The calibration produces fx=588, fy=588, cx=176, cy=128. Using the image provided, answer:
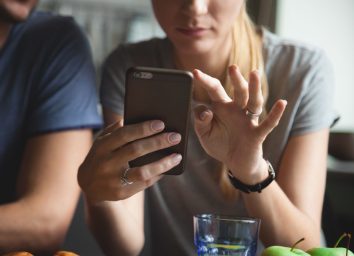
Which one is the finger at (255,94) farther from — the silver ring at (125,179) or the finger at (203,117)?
the silver ring at (125,179)

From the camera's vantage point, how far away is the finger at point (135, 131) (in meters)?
1.05

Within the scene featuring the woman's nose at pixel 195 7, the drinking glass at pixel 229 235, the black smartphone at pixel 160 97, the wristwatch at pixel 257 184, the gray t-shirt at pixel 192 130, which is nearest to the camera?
the drinking glass at pixel 229 235

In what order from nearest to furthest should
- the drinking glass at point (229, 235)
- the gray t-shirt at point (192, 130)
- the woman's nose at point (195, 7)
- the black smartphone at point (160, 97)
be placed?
the drinking glass at point (229, 235) < the black smartphone at point (160, 97) < the woman's nose at point (195, 7) < the gray t-shirt at point (192, 130)

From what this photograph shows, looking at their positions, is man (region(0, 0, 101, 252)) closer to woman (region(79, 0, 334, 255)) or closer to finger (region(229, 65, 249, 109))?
woman (region(79, 0, 334, 255))

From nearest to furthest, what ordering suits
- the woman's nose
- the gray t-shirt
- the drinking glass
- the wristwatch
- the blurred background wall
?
the drinking glass
the wristwatch
the woman's nose
the gray t-shirt
the blurred background wall

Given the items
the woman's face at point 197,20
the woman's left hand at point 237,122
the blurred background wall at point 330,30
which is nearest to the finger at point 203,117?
the woman's left hand at point 237,122

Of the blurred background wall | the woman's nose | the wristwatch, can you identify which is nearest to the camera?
the wristwatch

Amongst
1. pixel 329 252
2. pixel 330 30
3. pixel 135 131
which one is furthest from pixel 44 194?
pixel 330 30

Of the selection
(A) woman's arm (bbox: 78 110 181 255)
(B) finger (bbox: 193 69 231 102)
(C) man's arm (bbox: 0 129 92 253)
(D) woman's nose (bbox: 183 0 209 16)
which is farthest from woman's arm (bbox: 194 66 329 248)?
(C) man's arm (bbox: 0 129 92 253)

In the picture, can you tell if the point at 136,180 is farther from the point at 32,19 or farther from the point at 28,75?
the point at 32,19

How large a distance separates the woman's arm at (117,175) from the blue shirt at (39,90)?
273 mm

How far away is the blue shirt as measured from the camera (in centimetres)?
148

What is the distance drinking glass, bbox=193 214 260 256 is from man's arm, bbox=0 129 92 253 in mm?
525

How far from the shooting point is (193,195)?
1513mm
